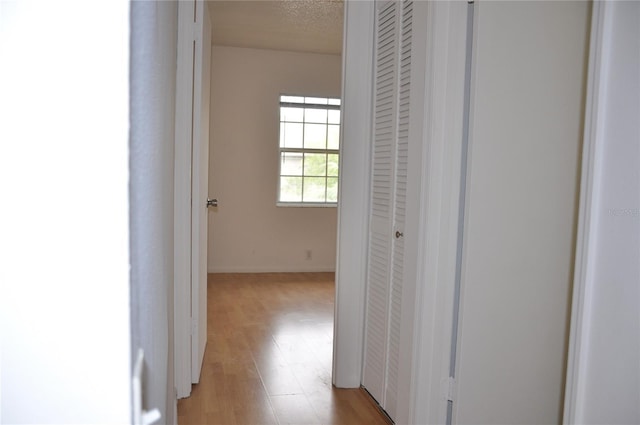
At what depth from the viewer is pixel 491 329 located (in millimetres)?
1938

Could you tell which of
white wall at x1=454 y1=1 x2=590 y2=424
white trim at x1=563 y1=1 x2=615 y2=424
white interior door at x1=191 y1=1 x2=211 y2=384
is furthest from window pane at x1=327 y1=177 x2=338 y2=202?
white trim at x1=563 y1=1 x2=615 y2=424

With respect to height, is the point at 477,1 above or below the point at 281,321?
above

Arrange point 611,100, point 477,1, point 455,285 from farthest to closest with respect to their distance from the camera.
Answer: point 455,285 → point 477,1 → point 611,100

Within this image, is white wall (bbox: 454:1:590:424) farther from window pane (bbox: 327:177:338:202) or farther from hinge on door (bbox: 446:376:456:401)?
window pane (bbox: 327:177:338:202)

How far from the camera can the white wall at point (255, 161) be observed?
5859mm

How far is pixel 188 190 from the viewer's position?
257 centimetres

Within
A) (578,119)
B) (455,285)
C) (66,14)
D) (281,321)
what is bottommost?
(281,321)

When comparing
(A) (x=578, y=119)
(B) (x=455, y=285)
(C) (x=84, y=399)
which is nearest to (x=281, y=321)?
(B) (x=455, y=285)

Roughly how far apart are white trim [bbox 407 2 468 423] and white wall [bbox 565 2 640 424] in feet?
2.15

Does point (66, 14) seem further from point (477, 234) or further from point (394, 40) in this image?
point (394, 40)

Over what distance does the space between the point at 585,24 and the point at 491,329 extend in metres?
1.15

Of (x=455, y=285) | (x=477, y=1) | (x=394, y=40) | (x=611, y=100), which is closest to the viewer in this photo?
(x=611, y=100)

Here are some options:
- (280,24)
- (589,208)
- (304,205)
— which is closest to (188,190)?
(589,208)

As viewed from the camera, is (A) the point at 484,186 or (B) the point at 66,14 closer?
(B) the point at 66,14
